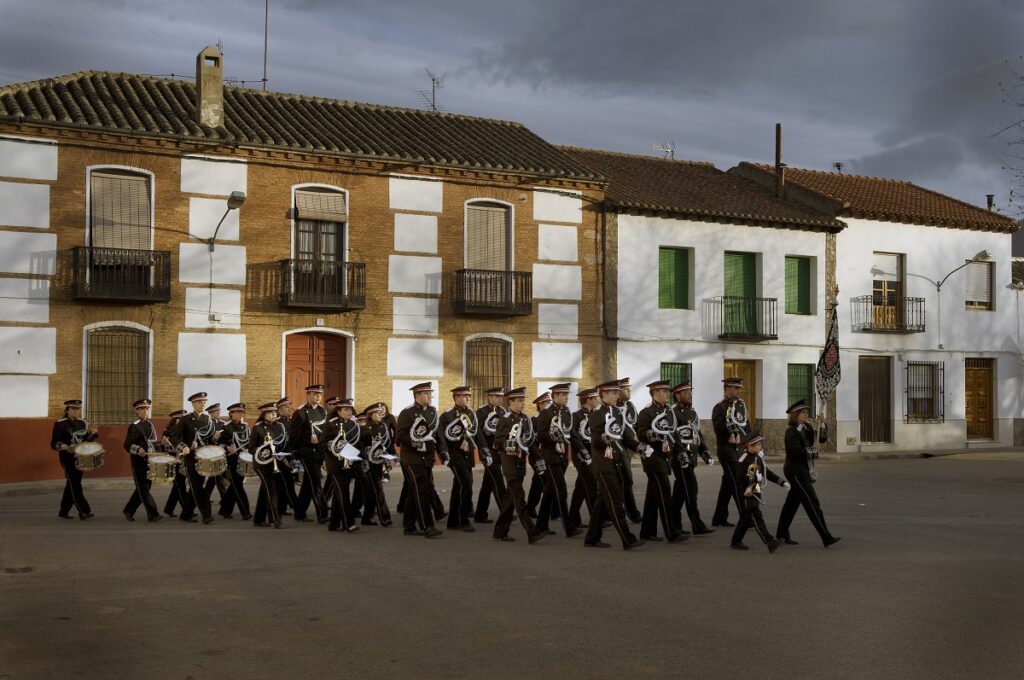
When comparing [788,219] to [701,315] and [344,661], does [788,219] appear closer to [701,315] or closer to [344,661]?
[701,315]

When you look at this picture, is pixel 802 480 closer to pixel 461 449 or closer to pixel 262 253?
pixel 461 449

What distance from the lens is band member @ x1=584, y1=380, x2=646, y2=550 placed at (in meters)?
12.9

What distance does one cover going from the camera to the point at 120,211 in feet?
80.7

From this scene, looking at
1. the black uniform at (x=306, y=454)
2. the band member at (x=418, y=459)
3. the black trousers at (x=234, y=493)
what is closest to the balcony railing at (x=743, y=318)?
the black uniform at (x=306, y=454)

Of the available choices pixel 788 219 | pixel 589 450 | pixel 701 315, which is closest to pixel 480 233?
pixel 701 315

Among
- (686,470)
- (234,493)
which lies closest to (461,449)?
(686,470)

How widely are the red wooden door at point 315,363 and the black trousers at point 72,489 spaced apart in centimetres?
987

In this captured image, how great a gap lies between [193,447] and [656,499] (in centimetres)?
679

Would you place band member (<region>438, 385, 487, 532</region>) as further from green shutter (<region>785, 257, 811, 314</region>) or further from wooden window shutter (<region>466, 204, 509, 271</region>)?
green shutter (<region>785, 257, 811, 314</region>)

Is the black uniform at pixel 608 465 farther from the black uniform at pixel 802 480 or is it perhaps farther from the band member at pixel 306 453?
the band member at pixel 306 453

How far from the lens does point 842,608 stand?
9164 millimetres

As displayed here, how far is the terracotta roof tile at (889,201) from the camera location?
33.9 m

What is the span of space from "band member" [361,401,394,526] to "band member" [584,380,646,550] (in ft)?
10.2

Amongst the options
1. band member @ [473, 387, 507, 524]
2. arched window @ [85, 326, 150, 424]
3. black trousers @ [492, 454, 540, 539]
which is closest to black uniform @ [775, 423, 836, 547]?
black trousers @ [492, 454, 540, 539]
